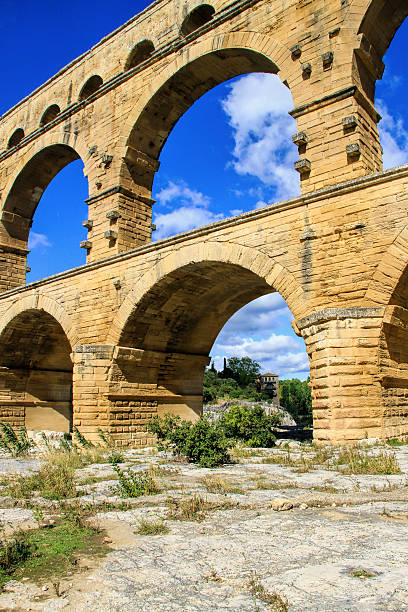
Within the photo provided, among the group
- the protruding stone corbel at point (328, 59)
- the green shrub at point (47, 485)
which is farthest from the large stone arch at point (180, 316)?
the green shrub at point (47, 485)

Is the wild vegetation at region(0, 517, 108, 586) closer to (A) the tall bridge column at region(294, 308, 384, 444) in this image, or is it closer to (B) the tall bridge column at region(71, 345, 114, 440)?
(A) the tall bridge column at region(294, 308, 384, 444)

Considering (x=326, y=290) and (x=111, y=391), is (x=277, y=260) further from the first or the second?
(x=111, y=391)

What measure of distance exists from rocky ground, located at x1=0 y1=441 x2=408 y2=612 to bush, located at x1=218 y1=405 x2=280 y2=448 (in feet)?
14.1

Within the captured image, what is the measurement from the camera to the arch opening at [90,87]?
14.4 metres

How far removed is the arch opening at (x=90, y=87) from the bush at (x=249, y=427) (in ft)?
33.5

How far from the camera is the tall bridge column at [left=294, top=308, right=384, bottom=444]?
6848mm

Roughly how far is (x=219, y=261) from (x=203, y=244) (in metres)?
0.50

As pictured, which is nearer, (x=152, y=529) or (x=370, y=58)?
(x=152, y=529)

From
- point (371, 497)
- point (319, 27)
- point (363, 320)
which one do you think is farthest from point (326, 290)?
point (319, 27)

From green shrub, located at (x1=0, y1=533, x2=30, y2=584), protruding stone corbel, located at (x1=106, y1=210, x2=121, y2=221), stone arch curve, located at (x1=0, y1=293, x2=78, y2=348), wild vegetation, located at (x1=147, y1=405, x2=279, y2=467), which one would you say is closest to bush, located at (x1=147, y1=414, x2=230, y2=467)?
wild vegetation, located at (x1=147, y1=405, x2=279, y2=467)

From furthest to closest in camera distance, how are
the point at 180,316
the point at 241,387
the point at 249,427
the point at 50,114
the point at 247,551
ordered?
the point at 241,387, the point at 50,114, the point at 180,316, the point at 249,427, the point at 247,551

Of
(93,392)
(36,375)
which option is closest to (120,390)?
(93,392)

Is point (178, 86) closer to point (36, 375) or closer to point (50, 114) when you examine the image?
point (50, 114)

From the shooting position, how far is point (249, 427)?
9711 mm
